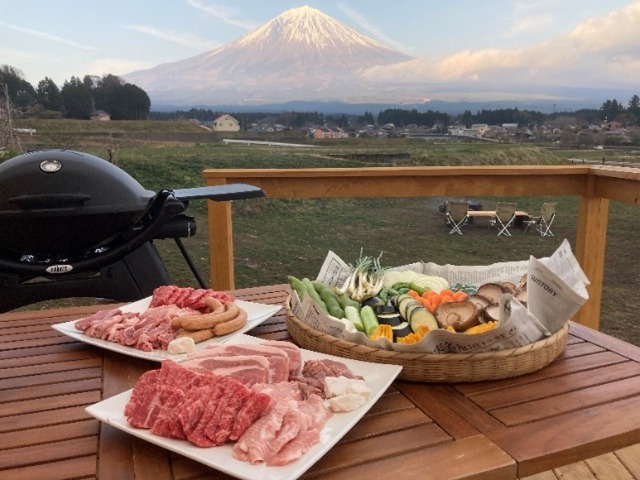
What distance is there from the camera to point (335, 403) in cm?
92

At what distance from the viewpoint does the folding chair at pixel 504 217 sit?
3.40 m

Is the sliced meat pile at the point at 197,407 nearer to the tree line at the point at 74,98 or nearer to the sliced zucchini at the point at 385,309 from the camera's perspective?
the sliced zucchini at the point at 385,309

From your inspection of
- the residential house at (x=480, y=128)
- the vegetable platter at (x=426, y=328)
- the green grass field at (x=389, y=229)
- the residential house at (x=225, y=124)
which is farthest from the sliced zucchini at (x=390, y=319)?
the residential house at (x=225, y=124)

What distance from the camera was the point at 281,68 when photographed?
650 cm

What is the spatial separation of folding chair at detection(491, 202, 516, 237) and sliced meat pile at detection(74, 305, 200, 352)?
2.52m

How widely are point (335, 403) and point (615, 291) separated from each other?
2.80 metres

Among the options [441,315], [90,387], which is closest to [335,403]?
[441,315]

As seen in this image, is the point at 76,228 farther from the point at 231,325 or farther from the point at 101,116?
the point at 101,116

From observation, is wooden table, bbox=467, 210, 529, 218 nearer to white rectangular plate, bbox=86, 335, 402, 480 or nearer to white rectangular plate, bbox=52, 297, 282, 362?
white rectangular plate, bbox=52, 297, 282, 362

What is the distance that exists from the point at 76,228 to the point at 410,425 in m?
1.75

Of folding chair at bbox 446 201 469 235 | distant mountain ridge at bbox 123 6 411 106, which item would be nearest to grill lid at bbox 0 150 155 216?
folding chair at bbox 446 201 469 235

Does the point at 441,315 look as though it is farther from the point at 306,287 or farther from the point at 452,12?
the point at 452,12

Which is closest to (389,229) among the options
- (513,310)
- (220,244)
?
(220,244)

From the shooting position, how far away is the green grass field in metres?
3.10
